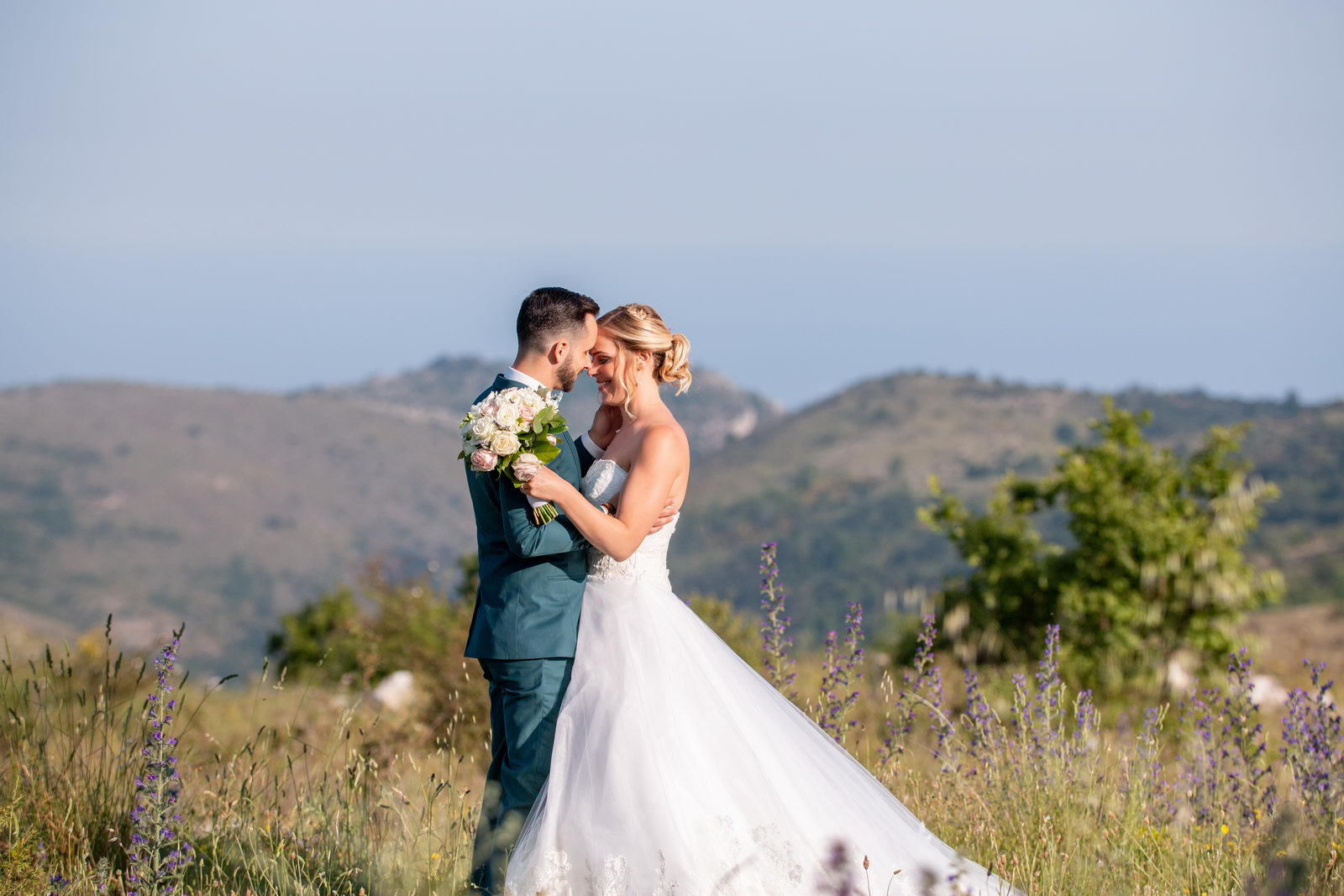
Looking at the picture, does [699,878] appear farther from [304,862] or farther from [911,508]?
[911,508]

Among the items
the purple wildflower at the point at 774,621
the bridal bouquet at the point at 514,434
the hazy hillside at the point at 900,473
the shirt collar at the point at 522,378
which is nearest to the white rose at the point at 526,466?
the bridal bouquet at the point at 514,434

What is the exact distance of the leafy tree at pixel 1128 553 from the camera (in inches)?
494

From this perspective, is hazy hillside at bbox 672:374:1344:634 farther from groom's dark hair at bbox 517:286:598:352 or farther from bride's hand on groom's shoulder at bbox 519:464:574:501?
bride's hand on groom's shoulder at bbox 519:464:574:501

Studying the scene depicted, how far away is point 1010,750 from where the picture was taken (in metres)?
5.47

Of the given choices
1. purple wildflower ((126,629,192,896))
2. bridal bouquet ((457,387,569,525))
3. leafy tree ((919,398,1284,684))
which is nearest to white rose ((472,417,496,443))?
bridal bouquet ((457,387,569,525))

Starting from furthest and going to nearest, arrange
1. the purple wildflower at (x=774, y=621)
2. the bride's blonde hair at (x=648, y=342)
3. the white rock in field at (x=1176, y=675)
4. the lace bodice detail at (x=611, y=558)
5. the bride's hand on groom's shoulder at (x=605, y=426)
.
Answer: the white rock in field at (x=1176, y=675) < the purple wildflower at (x=774, y=621) < the bride's hand on groom's shoulder at (x=605, y=426) < the bride's blonde hair at (x=648, y=342) < the lace bodice detail at (x=611, y=558)

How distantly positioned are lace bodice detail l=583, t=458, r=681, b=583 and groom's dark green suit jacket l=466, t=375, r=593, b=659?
10cm

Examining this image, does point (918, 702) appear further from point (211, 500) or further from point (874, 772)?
point (211, 500)

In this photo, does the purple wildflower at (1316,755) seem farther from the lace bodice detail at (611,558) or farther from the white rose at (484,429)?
the white rose at (484,429)

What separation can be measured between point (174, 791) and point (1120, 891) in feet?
10.5

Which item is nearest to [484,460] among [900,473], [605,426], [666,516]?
[666,516]

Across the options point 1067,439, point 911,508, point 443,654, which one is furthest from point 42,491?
point 443,654

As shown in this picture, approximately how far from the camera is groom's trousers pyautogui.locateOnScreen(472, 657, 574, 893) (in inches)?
170

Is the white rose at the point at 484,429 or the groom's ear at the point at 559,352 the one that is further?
the groom's ear at the point at 559,352
